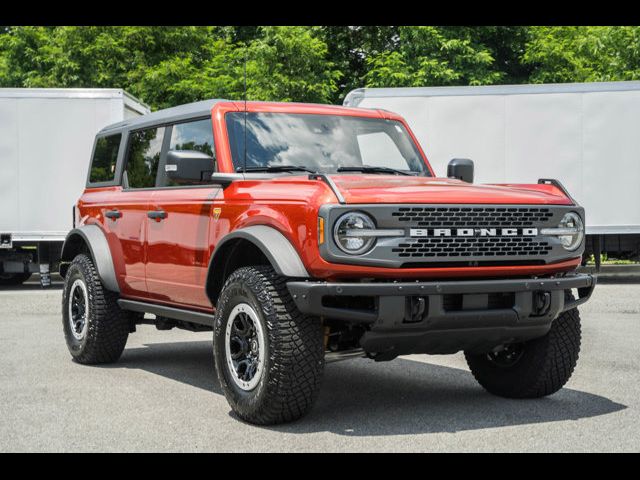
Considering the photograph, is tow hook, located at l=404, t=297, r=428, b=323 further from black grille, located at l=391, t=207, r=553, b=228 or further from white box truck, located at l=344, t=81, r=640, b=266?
white box truck, located at l=344, t=81, r=640, b=266

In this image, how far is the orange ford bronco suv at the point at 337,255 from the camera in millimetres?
5762

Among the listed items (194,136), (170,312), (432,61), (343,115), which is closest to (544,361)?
(343,115)

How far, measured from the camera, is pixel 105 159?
925cm

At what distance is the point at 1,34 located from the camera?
36.3 m

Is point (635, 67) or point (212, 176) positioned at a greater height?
point (635, 67)

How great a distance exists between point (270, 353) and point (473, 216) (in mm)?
1413

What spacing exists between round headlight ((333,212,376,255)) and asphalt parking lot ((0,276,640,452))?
1052mm

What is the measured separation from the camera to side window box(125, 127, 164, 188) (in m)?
8.21

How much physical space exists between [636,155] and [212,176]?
44.7 ft

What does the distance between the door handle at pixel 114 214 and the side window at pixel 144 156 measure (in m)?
0.24

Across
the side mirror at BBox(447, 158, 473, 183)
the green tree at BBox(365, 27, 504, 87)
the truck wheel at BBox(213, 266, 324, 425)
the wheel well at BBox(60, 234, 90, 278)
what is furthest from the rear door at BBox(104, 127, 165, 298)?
the green tree at BBox(365, 27, 504, 87)

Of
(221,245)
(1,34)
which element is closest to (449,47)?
(1,34)

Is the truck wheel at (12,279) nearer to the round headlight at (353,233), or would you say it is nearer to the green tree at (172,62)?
the green tree at (172,62)
